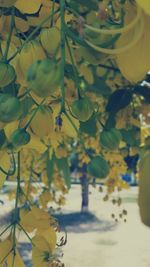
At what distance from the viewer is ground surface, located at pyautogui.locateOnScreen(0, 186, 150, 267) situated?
500cm

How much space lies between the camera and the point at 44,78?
37cm

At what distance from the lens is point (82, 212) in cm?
796

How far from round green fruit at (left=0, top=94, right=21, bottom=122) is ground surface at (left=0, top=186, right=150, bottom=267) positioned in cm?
340

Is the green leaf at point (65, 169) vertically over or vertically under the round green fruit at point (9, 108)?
under

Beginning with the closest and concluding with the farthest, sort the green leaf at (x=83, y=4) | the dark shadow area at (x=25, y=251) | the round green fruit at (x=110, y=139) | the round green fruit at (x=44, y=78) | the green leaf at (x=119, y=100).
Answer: the round green fruit at (x=44, y=78), the green leaf at (x=83, y=4), the round green fruit at (x=110, y=139), the green leaf at (x=119, y=100), the dark shadow area at (x=25, y=251)

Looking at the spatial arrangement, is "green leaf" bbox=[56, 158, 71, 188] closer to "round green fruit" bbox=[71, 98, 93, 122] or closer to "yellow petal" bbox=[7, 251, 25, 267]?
"yellow petal" bbox=[7, 251, 25, 267]

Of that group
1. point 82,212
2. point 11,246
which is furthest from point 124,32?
point 82,212

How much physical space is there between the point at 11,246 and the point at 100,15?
1.20ft

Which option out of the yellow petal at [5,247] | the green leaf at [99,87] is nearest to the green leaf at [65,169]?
the green leaf at [99,87]

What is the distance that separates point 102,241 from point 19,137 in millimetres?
5567

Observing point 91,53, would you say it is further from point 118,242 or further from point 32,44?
point 118,242

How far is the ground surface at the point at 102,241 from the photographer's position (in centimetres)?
500

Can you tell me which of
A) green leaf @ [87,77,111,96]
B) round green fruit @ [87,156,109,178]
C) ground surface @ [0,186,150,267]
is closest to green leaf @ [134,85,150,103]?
green leaf @ [87,77,111,96]

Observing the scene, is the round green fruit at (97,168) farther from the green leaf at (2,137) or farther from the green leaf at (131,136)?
the green leaf at (131,136)
